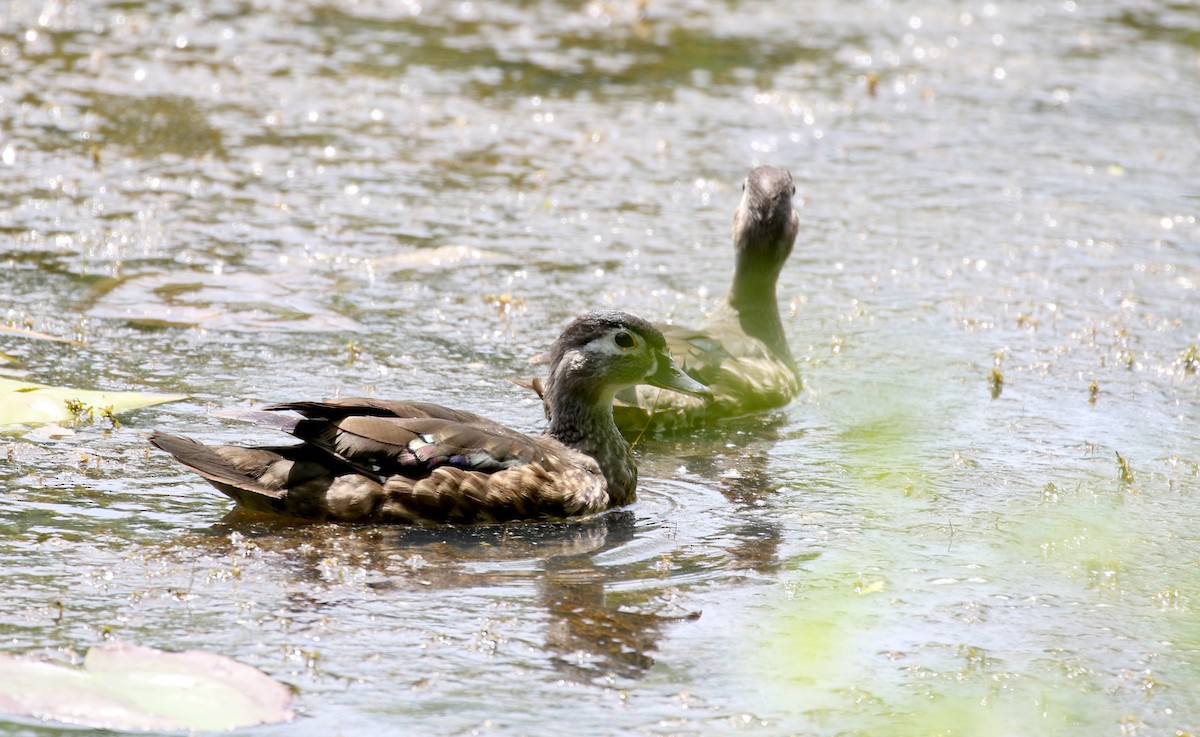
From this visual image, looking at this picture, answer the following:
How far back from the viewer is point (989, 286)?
10773mm

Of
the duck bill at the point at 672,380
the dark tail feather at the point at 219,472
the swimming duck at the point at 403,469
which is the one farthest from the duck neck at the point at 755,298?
the dark tail feather at the point at 219,472

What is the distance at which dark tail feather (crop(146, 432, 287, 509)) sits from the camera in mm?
6617

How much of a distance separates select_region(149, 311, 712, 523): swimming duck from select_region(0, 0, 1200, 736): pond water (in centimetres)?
13

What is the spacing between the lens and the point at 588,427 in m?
7.54

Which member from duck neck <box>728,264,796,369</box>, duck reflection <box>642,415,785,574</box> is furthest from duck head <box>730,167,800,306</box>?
duck reflection <box>642,415,785,574</box>

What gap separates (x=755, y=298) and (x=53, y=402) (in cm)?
384

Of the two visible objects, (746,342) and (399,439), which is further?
(746,342)

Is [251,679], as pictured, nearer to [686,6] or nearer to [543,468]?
[543,468]

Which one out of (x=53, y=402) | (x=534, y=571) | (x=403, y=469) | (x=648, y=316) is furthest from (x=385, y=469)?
(x=648, y=316)

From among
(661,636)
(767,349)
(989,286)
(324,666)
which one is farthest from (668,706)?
(989,286)

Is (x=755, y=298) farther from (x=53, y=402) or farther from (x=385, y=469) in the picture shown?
(x=53, y=402)

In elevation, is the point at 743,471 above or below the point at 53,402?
below

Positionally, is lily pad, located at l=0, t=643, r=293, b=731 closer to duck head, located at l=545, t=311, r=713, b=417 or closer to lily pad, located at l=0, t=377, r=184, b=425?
lily pad, located at l=0, t=377, r=184, b=425

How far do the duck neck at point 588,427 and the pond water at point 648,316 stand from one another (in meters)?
0.20
